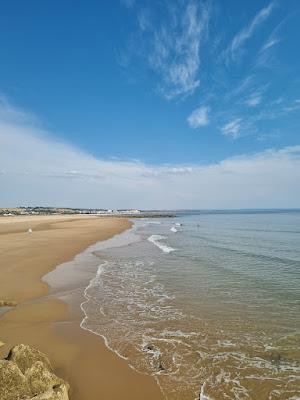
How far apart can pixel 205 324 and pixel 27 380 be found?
20.9ft

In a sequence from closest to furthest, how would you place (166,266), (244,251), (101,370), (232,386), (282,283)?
(232,386) → (101,370) → (282,283) → (166,266) → (244,251)

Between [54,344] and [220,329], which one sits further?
[220,329]

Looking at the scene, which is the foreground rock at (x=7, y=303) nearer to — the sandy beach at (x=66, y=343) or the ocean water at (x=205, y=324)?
the sandy beach at (x=66, y=343)

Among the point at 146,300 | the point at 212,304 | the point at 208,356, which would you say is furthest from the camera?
the point at 146,300

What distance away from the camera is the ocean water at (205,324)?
7483 millimetres

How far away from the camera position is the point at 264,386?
7.26 metres

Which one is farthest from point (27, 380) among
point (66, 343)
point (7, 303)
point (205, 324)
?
point (7, 303)

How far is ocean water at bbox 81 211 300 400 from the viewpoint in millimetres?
7483

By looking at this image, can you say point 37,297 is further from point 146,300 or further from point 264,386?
point 264,386

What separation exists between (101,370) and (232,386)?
305 cm

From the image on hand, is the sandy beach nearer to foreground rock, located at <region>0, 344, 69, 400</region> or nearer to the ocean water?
the ocean water

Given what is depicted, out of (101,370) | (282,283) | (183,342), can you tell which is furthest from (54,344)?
(282,283)

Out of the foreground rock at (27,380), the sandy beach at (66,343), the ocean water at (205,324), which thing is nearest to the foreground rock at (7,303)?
the sandy beach at (66,343)

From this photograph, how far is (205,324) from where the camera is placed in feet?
35.7
